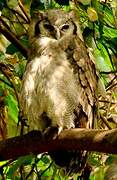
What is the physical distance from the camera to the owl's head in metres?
2.33

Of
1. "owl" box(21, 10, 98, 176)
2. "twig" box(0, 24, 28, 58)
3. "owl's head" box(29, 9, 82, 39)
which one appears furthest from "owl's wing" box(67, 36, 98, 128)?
"twig" box(0, 24, 28, 58)

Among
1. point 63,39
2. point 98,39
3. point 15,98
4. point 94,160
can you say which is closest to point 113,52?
point 98,39

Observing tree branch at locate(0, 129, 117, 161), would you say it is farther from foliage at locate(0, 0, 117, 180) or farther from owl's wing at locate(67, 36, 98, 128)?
owl's wing at locate(67, 36, 98, 128)

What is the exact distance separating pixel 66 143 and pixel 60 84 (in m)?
0.47

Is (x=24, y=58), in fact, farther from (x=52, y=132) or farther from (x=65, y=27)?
(x=52, y=132)

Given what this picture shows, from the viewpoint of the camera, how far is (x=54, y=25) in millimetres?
2348

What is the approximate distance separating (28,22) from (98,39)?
1.57 feet

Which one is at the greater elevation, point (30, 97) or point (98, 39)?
point (98, 39)

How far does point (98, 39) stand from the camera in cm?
207

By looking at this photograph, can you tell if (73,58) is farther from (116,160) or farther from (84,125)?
(116,160)

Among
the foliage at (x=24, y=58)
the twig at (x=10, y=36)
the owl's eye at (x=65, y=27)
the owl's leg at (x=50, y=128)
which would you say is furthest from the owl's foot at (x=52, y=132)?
the owl's eye at (x=65, y=27)

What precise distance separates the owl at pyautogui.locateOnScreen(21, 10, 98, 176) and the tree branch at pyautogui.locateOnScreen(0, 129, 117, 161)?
0.50ft

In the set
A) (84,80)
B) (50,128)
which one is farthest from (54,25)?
(50,128)

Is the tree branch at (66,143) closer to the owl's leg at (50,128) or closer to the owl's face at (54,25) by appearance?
the owl's leg at (50,128)
